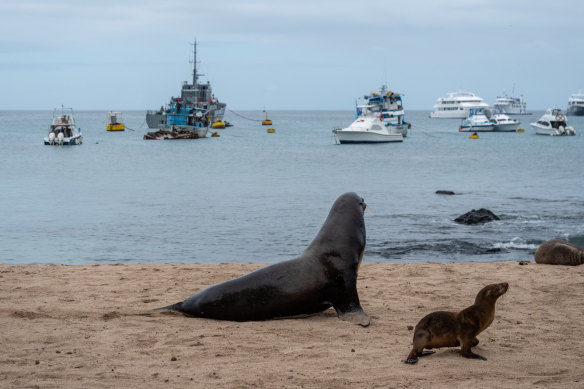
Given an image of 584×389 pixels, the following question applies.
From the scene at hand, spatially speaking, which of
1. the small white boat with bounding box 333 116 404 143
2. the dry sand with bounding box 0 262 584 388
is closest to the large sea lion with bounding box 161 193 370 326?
the dry sand with bounding box 0 262 584 388

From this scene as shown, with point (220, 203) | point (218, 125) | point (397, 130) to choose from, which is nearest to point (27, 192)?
point (220, 203)

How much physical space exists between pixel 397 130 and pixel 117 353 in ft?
234

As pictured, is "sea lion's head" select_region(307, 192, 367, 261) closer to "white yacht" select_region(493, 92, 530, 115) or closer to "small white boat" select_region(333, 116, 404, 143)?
"small white boat" select_region(333, 116, 404, 143)

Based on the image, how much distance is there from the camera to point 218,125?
106625 millimetres

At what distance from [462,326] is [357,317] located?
1.40 m

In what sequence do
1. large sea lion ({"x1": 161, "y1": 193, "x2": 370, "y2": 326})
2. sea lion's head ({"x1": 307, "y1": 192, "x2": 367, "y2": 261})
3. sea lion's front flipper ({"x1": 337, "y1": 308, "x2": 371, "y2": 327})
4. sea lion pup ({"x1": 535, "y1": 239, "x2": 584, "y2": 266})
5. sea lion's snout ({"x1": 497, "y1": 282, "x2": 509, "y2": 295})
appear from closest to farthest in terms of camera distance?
sea lion's snout ({"x1": 497, "y1": 282, "x2": 509, "y2": 295}) < sea lion's front flipper ({"x1": 337, "y1": 308, "x2": 371, "y2": 327}) < large sea lion ({"x1": 161, "y1": 193, "x2": 370, "y2": 326}) < sea lion's head ({"x1": 307, "y1": 192, "x2": 367, "y2": 261}) < sea lion pup ({"x1": 535, "y1": 239, "x2": 584, "y2": 266})

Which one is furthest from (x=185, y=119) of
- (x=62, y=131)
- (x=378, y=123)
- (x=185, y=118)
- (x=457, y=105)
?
(x=457, y=105)

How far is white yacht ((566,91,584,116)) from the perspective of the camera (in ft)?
556

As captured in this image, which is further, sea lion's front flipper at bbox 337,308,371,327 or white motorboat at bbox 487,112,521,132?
white motorboat at bbox 487,112,521,132

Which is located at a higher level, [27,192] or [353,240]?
[353,240]

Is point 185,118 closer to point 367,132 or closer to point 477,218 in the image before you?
point 367,132

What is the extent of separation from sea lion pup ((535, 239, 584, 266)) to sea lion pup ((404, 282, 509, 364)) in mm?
5510

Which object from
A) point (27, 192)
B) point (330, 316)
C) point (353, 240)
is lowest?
point (27, 192)

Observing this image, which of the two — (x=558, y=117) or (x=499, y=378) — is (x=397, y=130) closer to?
(x=558, y=117)
